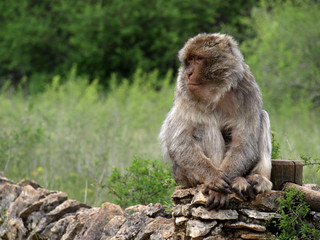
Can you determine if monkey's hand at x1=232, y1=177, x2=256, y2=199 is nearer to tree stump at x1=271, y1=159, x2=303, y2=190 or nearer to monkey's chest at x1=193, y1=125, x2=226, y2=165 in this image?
tree stump at x1=271, y1=159, x2=303, y2=190

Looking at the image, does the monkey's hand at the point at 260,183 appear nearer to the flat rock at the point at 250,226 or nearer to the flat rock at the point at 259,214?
the flat rock at the point at 259,214

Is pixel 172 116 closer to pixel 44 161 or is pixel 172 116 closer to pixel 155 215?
pixel 155 215

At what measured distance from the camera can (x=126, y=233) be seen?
4223mm

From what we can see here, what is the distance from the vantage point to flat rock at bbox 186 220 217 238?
11.7ft

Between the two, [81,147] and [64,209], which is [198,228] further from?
[81,147]

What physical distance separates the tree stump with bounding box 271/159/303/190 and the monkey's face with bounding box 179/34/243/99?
2.74 feet

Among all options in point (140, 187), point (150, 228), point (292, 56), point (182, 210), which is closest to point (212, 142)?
point (182, 210)

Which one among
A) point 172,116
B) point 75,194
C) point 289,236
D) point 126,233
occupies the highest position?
point 172,116

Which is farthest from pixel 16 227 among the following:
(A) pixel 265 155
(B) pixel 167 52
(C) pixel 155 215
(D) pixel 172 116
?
(B) pixel 167 52

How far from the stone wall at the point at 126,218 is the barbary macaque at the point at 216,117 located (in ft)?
1.31

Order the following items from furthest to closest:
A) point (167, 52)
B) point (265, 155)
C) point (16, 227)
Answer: point (167, 52)
point (16, 227)
point (265, 155)

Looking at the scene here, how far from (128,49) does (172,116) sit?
52.5ft

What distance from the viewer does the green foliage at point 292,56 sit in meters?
12.5

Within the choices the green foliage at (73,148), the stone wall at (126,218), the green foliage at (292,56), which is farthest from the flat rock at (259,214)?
the green foliage at (292,56)
